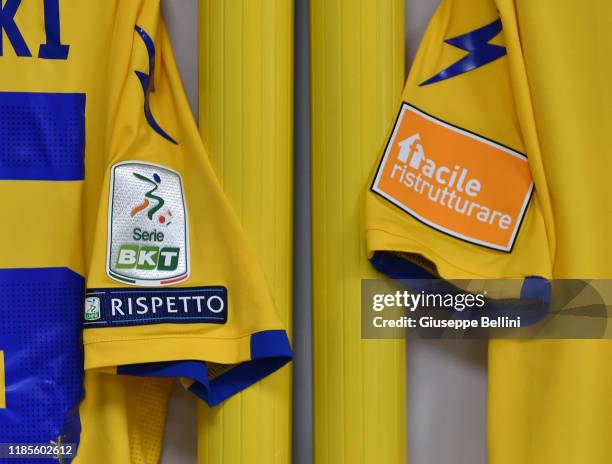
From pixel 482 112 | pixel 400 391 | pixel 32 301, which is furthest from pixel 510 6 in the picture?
pixel 32 301

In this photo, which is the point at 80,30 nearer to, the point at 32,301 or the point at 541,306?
the point at 32,301

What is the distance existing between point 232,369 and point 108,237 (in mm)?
248

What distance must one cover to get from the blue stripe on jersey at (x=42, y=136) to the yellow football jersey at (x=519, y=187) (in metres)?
0.44

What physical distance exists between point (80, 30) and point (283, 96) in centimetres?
32

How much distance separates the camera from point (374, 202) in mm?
1078

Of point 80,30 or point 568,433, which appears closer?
point 568,433

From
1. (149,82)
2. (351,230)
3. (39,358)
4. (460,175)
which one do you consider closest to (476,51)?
(460,175)

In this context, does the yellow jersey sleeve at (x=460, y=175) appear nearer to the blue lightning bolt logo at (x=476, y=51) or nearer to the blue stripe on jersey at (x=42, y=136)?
the blue lightning bolt logo at (x=476, y=51)

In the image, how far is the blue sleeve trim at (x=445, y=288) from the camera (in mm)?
1071

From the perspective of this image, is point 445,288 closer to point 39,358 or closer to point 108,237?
point 108,237

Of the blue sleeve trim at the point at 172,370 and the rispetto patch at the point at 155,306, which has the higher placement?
the rispetto patch at the point at 155,306

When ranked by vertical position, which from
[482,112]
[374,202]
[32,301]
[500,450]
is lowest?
[500,450]

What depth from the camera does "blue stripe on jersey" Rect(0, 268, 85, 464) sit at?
1128 mm

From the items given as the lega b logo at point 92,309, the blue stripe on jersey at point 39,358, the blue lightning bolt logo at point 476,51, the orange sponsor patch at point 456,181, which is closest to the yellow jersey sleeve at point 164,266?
the lega b logo at point 92,309
